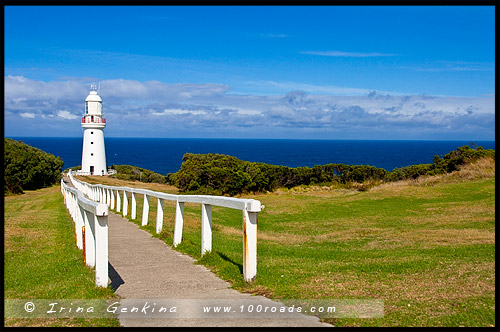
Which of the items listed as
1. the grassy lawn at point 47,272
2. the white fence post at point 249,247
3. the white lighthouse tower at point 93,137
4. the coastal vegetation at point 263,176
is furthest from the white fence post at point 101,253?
the white lighthouse tower at point 93,137

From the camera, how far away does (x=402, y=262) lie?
8758 millimetres

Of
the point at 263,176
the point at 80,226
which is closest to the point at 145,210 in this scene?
the point at 80,226

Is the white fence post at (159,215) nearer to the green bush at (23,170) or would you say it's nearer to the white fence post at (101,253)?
the white fence post at (101,253)

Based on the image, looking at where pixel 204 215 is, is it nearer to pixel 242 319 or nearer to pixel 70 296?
pixel 70 296

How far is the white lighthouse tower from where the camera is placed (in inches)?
2628

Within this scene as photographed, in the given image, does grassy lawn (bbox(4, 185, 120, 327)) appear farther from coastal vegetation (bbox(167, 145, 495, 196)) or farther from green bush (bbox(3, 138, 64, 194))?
green bush (bbox(3, 138, 64, 194))

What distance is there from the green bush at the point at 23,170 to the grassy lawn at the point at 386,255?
31031mm

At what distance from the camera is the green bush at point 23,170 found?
46.2 meters

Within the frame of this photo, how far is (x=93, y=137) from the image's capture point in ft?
220

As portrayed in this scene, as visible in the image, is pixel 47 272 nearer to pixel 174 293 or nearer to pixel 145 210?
pixel 174 293

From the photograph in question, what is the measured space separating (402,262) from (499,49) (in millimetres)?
4072

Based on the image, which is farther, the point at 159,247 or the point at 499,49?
the point at 159,247

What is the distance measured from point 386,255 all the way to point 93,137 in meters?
61.5

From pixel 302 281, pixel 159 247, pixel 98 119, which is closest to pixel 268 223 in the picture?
pixel 159 247
